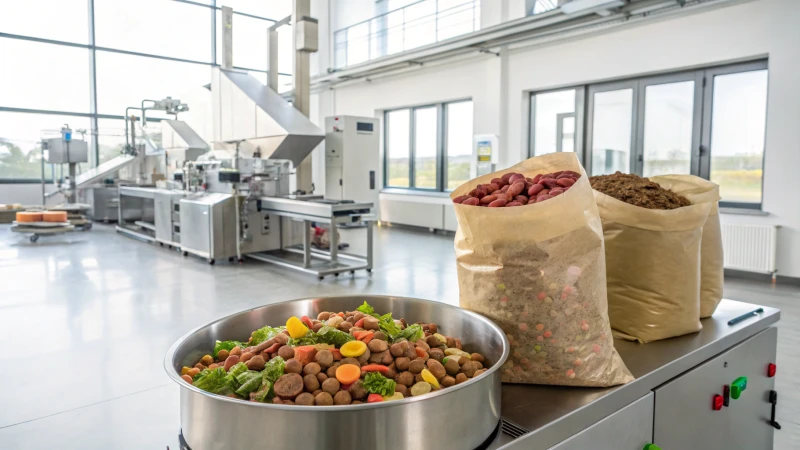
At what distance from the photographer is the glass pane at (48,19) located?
9.99m

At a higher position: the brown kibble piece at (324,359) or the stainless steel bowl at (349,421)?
the brown kibble piece at (324,359)

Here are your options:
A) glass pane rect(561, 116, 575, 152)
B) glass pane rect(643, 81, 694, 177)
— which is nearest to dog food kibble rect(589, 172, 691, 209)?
glass pane rect(643, 81, 694, 177)

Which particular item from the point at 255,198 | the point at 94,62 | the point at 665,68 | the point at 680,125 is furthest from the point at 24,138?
the point at 680,125

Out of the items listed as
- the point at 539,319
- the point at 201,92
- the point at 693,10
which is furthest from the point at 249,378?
the point at 201,92

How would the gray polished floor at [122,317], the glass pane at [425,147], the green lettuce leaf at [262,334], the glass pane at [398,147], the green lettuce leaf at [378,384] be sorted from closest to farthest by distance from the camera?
the green lettuce leaf at [378,384], the green lettuce leaf at [262,334], the gray polished floor at [122,317], the glass pane at [425,147], the glass pane at [398,147]

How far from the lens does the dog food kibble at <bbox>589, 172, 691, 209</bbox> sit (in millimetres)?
1237

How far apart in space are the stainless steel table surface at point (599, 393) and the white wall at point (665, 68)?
4.90 metres

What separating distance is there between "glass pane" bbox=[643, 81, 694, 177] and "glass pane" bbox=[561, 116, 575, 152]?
1.09 meters

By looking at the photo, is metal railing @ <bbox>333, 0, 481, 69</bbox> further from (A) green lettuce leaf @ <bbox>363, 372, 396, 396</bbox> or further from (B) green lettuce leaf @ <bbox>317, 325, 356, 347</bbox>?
(A) green lettuce leaf @ <bbox>363, 372, 396, 396</bbox>

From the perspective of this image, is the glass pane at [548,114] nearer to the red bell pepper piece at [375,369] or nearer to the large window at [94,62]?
the large window at [94,62]

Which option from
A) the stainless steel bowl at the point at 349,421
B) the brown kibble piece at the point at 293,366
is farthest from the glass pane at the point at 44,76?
the brown kibble piece at the point at 293,366

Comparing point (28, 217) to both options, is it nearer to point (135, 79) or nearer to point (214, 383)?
point (135, 79)

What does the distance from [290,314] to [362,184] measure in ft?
26.3

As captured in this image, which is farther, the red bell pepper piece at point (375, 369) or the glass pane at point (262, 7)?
the glass pane at point (262, 7)
